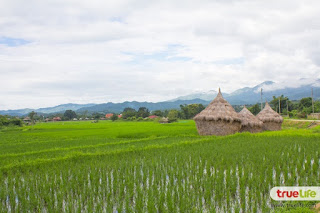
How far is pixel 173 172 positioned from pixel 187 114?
42.5 meters

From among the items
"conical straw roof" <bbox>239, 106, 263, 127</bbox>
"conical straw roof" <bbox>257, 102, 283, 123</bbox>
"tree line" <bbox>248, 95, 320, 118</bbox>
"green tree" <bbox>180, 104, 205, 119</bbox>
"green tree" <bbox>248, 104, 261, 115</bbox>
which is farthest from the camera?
"green tree" <bbox>180, 104, 205, 119</bbox>

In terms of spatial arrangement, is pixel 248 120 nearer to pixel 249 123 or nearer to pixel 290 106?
pixel 249 123

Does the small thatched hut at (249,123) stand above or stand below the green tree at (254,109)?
below

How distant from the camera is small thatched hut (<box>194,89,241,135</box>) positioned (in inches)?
565

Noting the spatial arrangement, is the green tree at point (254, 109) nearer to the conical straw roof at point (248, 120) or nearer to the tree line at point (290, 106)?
the tree line at point (290, 106)

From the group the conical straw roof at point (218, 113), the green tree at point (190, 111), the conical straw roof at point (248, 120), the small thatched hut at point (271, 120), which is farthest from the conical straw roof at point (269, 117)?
the green tree at point (190, 111)

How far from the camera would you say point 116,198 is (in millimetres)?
4531

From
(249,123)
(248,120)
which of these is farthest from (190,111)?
(249,123)

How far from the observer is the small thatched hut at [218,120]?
565 inches

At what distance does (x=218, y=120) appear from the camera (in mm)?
14414

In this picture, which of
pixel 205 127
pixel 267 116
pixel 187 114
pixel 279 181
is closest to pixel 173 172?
pixel 279 181

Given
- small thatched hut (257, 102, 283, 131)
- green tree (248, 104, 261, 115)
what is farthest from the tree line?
small thatched hut (257, 102, 283, 131)

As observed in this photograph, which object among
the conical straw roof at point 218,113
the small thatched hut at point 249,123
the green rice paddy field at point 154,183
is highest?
the conical straw roof at point 218,113

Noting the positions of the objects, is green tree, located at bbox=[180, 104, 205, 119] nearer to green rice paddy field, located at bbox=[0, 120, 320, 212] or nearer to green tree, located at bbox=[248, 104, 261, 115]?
green tree, located at bbox=[248, 104, 261, 115]
